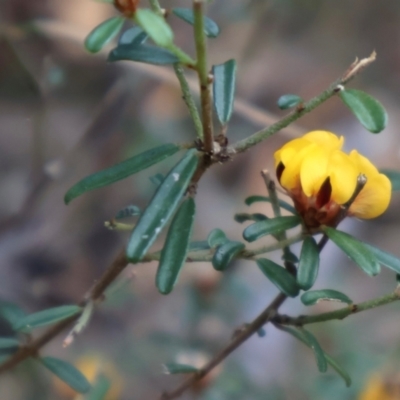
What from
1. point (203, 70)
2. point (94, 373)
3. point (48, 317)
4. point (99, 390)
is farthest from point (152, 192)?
point (203, 70)

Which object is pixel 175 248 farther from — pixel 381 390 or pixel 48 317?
pixel 381 390

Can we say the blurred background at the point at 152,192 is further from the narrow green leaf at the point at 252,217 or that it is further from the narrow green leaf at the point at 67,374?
the narrow green leaf at the point at 252,217

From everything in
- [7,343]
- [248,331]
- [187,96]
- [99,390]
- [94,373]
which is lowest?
[94,373]

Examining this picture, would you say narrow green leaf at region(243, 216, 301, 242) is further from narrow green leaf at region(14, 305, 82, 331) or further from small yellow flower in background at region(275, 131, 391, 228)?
narrow green leaf at region(14, 305, 82, 331)

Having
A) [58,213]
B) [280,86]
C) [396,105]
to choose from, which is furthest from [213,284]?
[396,105]

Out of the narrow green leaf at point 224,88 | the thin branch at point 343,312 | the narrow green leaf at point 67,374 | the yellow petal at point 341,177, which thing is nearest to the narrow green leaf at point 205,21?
the narrow green leaf at point 224,88

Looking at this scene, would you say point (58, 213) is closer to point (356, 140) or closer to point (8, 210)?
point (8, 210)

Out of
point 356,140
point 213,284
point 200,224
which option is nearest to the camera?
point 213,284
